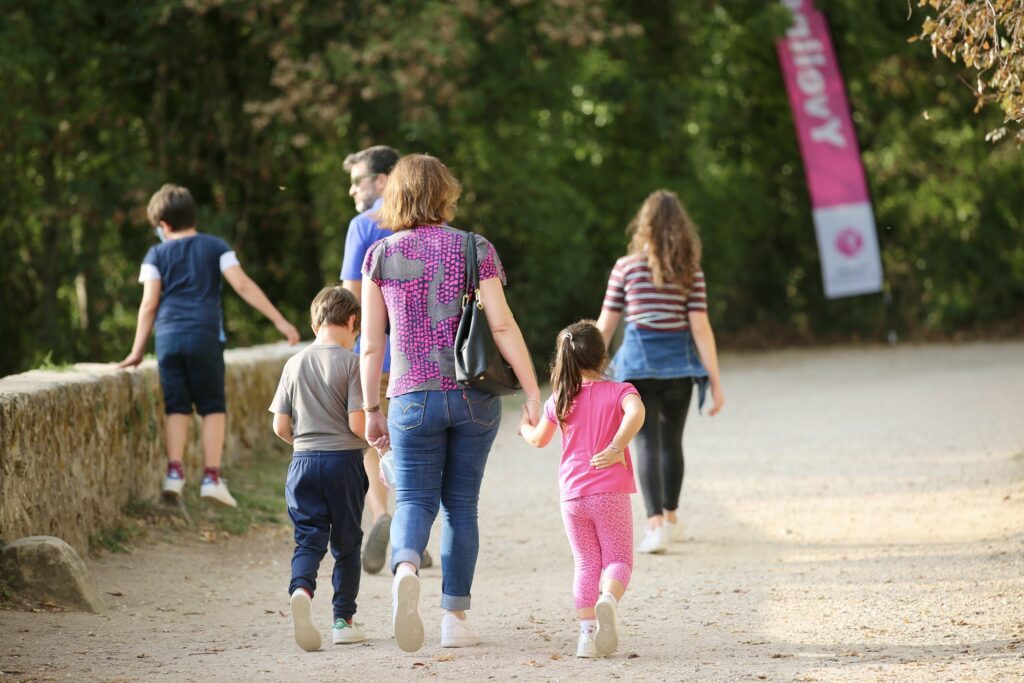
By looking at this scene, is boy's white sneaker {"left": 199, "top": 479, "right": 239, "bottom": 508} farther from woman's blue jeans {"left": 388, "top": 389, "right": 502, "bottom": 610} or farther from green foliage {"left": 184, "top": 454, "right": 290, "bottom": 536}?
woman's blue jeans {"left": 388, "top": 389, "right": 502, "bottom": 610}

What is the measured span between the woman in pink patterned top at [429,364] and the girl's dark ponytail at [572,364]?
29 cm

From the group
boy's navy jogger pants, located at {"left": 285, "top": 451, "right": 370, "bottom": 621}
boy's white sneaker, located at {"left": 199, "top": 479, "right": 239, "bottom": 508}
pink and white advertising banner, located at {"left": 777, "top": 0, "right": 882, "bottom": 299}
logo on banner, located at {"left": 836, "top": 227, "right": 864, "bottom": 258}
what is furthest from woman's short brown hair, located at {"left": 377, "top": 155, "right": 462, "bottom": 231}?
logo on banner, located at {"left": 836, "top": 227, "right": 864, "bottom": 258}

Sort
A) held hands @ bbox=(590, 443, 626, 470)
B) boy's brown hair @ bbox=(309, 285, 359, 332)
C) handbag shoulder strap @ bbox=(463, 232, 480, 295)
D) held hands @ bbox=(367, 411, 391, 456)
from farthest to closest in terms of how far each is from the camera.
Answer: boy's brown hair @ bbox=(309, 285, 359, 332), held hands @ bbox=(590, 443, 626, 470), held hands @ bbox=(367, 411, 391, 456), handbag shoulder strap @ bbox=(463, 232, 480, 295)

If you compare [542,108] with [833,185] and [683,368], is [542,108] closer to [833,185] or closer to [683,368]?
[833,185]

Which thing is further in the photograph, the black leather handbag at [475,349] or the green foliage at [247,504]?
the green foliage at [247,504]

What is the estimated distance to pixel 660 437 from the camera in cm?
697

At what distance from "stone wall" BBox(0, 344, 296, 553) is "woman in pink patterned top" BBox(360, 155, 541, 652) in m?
2.07

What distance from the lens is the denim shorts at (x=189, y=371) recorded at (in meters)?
7.41

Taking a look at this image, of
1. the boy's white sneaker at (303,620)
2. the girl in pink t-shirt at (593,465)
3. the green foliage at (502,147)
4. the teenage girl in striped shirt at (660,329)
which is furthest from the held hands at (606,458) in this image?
the green foliage at (502,147)

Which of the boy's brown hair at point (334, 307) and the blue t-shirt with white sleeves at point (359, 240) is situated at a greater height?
the blue t-shirt with white sleeves at point (359, 240)

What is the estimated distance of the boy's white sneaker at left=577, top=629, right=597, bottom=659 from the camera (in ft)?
15.4

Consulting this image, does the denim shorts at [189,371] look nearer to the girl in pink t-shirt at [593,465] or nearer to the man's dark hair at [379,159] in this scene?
the man's dark hair at [379,159]

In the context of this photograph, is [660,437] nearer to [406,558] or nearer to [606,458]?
[606,458]

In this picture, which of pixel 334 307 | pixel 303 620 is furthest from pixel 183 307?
pixel 303 620
